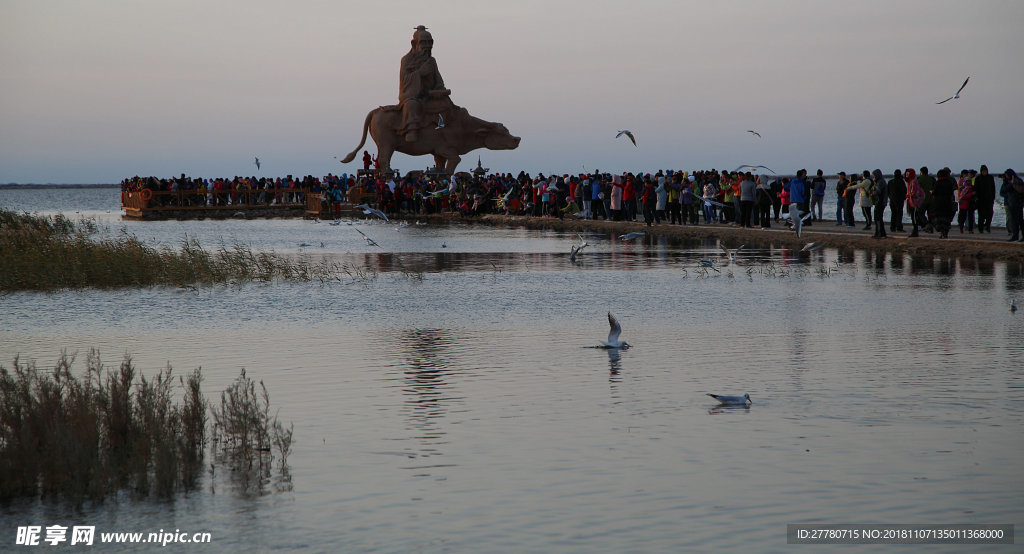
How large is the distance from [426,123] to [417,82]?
2465 millimetres

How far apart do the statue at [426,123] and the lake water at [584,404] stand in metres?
45.3

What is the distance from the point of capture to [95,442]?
7.48 meters

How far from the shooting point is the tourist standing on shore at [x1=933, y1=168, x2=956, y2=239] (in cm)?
2555

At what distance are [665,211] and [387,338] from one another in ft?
86.3

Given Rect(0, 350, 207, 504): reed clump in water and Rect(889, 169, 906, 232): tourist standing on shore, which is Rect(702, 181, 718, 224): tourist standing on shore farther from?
Rect(0, 350, 207, 504): reed clump in water

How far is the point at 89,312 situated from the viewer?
16.8m

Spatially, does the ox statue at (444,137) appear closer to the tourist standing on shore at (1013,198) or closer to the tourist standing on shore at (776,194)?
the tourist standing on shore at (776,194)

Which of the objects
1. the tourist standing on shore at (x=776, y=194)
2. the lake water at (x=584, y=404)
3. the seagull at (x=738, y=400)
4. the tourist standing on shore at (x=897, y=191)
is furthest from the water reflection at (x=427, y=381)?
the tourist standing on shore at (x=776, y=194)

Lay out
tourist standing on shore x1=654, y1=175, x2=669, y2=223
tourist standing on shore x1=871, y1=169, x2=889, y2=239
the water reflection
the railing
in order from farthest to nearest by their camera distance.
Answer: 1. the railing
2. tourist standing on shore x1=654, y1=175, x2=669, y2=223
3. tourist standing on shore x1=871, y1=169, x2=889, y2=239
4. the water reflection

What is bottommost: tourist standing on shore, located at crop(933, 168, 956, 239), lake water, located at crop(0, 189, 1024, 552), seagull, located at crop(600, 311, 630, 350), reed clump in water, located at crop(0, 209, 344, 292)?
lake water, located at crop(0, 189, 1024, 552)

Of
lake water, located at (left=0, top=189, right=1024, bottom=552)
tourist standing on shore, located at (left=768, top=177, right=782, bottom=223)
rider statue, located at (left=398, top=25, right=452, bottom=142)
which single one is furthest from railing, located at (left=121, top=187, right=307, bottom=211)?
lake water, located at (left=0, top=189, right=1024, bottom=552)

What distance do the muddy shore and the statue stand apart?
2203cm

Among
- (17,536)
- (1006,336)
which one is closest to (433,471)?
(17,536)

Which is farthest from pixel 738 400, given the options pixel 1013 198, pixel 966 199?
pixel 966 199
